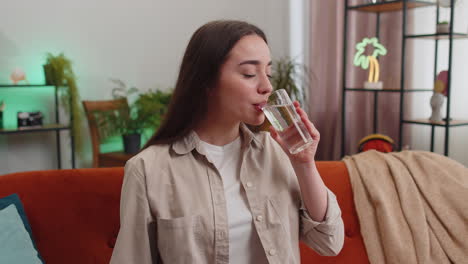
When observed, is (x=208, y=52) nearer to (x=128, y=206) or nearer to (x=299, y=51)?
(x=128, y=206)

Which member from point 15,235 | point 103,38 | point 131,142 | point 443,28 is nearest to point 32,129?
point 131,142

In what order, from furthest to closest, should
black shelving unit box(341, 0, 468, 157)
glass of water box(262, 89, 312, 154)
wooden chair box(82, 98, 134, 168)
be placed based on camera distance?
1. wooden chair box(82, 98, 134, 168)
2. black shelving unit box(341, 0, 468, 157)
3. glass of water box(262, 89, 312, 154)

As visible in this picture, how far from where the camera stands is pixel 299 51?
16.6 ft

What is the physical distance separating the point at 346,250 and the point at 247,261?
0.59 metres

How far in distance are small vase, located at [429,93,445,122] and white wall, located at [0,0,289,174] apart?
2.14 meters

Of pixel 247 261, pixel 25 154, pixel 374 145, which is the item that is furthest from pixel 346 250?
pixel 25 154

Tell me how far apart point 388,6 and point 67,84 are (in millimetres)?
2619

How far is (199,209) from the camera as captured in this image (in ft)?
3.63

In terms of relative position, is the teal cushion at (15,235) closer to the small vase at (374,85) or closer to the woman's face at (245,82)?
the woman's face at (245,82)

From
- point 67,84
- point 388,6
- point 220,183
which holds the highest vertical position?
point 388,6

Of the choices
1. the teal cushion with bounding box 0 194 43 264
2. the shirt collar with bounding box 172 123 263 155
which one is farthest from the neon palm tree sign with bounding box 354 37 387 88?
the teal cushion with bounding box 0 194 43 264

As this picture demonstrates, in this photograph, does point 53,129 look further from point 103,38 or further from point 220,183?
point 220,183

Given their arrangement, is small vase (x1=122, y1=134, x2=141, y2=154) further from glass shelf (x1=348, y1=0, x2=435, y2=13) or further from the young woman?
the young woman

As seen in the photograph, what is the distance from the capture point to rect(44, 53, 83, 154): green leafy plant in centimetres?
380
